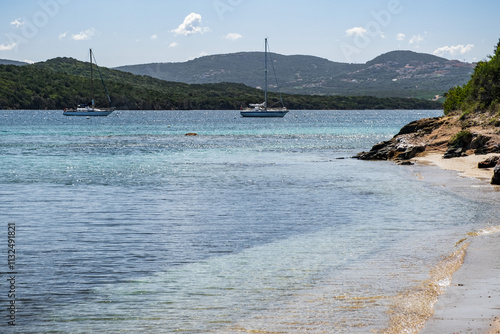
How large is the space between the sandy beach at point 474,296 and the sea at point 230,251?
304 mm

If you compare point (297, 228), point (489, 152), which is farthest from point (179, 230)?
point (489, 152)

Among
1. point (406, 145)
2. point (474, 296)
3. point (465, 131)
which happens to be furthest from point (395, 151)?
point (474, 296)

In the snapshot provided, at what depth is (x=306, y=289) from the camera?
11133mm

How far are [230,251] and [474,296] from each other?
6.25 metres

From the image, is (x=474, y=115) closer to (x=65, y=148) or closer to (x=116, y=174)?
(x=116, y=174)

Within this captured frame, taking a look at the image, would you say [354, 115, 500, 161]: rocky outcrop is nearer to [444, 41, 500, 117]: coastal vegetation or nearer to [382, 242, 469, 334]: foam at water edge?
[444, 41, 500, 117]: coastal vegetation

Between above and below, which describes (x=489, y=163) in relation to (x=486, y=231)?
above

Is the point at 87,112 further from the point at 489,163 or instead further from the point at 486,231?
the point at 486,231

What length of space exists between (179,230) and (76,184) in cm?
1390

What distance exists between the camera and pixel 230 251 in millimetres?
14570

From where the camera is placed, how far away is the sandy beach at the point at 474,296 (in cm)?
849

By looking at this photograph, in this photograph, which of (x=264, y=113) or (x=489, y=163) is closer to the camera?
(x=489, y=163)

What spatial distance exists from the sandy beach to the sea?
0.30 m

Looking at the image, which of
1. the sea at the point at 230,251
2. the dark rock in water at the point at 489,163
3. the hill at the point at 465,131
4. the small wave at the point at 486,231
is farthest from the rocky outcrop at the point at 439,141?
the small wave at the point at 486,231
